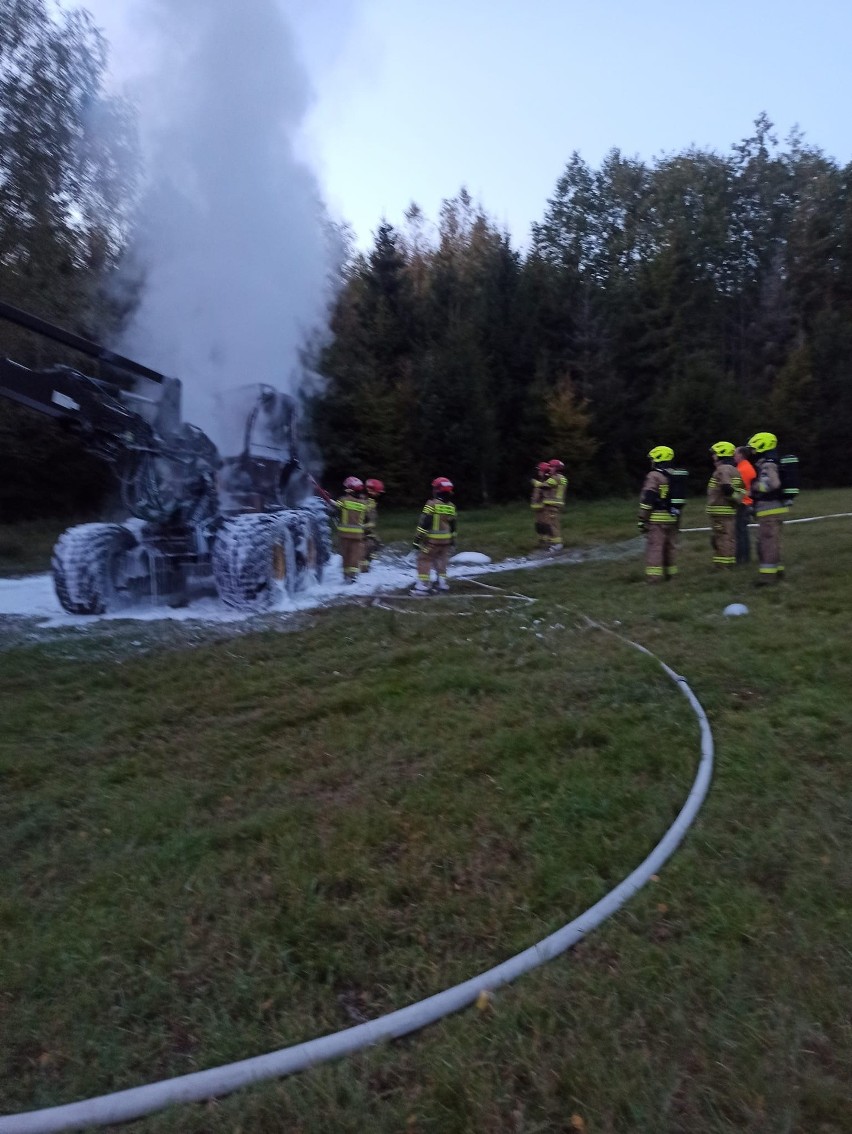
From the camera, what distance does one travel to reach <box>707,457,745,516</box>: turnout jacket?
10.6 meters

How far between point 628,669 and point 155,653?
3.73m

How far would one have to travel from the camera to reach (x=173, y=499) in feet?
31.6

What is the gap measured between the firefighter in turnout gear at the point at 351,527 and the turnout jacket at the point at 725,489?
408 cm

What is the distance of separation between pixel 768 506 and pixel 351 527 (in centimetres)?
474

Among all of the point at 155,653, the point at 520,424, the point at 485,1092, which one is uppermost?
the point at 520,424

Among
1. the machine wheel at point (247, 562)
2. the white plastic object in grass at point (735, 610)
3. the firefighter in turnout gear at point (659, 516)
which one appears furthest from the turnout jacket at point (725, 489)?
the machine wheel at point (247, 562)

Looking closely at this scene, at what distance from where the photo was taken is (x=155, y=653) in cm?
756

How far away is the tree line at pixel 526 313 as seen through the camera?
14.2 meters

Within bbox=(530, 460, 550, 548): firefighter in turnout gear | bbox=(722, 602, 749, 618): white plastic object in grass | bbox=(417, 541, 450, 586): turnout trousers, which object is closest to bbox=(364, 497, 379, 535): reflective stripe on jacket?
bbox=(417, 541, 450, 586): turnout trousers

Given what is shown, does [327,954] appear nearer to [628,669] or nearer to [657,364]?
[628,669]

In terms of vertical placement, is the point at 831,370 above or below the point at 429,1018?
above

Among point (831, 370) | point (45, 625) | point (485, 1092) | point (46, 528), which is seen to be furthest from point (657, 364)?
point (485, 1092)

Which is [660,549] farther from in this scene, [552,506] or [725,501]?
[552,506]

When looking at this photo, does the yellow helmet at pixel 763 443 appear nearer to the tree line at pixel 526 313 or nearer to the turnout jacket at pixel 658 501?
the turnout jacket at pixel 658 501
